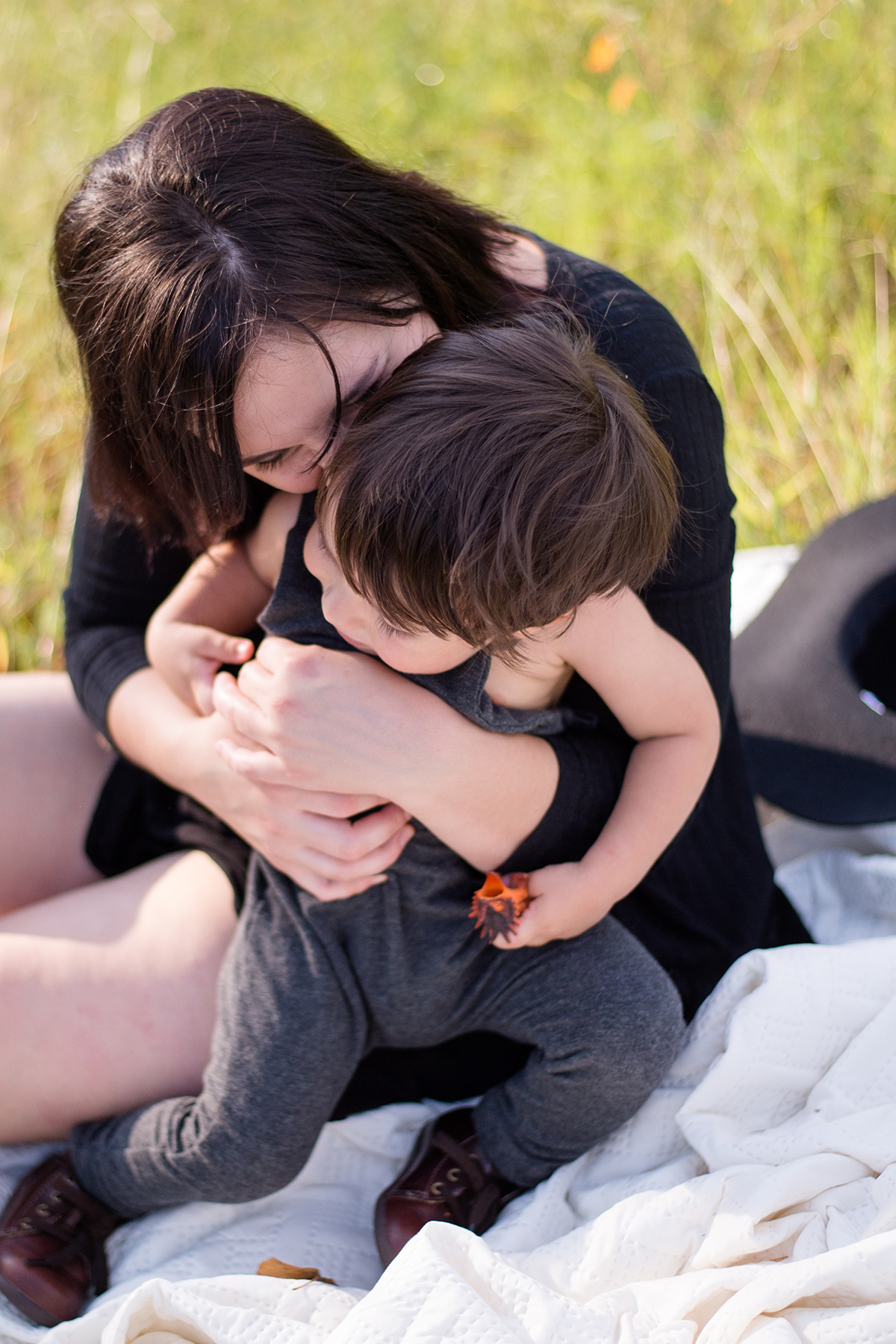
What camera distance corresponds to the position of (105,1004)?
1.30m

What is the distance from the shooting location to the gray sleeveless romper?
1194 mm

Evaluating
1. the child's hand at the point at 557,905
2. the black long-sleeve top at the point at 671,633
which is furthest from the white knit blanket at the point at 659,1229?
the child's hand at the point at 557,905

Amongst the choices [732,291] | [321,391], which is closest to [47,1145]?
[321,391]

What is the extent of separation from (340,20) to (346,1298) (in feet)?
14.3

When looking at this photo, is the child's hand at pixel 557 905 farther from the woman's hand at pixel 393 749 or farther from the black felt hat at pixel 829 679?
the black felt hat at pixel 829 679

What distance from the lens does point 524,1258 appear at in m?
1.18

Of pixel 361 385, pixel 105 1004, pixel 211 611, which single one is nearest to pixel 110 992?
pixel 105 1004

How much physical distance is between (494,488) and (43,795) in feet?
3.10

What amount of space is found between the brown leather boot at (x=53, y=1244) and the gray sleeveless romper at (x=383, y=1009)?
92 mm

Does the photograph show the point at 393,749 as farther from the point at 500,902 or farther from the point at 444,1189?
the point at 444,1189

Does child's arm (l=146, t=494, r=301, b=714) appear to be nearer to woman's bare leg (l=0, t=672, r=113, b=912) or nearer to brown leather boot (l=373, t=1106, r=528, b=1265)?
woman's bare leg (l=0, t=672, r=113, b=912)

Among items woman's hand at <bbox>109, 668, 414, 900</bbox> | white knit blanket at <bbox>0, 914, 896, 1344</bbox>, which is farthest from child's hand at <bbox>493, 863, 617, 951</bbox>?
white knit blanket at <bbox>0, 914, 896, 1344</bbox>

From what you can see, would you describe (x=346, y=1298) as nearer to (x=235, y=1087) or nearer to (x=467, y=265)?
(x=235, y=1087)

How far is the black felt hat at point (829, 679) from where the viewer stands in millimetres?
1632
